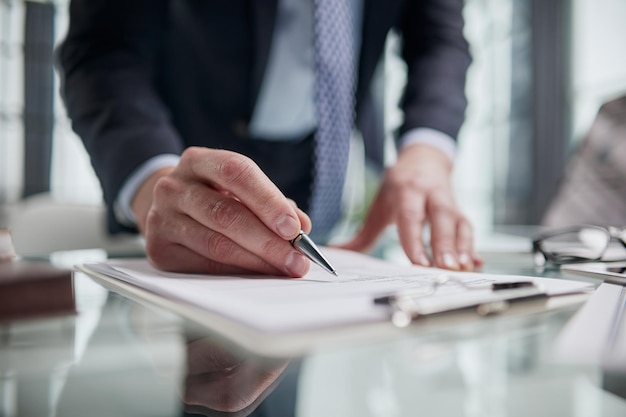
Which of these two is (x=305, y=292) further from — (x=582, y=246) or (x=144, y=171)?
(x=582, y=246)

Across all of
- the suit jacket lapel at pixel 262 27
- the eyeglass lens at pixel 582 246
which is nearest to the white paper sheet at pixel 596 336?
the eyeglass lens at pixel 582 246

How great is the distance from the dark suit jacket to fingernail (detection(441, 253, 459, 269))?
1.29 ft

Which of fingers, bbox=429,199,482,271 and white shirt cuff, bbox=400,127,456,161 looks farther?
white shirt cuff, bbox=400,127,456,161

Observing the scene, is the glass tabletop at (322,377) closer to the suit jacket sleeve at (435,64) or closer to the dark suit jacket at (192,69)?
the dark suit jacket at (192,69)

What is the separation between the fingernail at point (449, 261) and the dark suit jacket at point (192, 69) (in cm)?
39

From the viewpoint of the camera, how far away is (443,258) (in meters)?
0.51

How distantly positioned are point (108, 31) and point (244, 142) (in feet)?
1.10

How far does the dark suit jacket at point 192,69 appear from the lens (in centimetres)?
69

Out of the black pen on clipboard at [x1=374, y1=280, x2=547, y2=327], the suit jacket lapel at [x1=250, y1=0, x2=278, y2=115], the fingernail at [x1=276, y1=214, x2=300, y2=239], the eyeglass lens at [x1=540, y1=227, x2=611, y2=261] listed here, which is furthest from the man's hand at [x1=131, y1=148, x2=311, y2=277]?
the suit jacket lapel at [x1=250, y1=0, x2=278, y2=115]

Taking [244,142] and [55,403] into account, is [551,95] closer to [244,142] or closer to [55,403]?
[244,142]

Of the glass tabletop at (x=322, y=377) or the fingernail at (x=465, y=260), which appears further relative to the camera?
the fingernail at (x=465, y=260)

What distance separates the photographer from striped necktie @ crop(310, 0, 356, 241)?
95cm

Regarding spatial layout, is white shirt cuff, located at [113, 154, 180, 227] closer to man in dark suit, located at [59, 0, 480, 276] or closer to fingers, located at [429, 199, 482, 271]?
man in dark suit, located at [59, 0, 480, 276]

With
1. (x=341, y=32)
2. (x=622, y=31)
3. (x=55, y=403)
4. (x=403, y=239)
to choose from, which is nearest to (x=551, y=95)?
(x=622, y=31)
